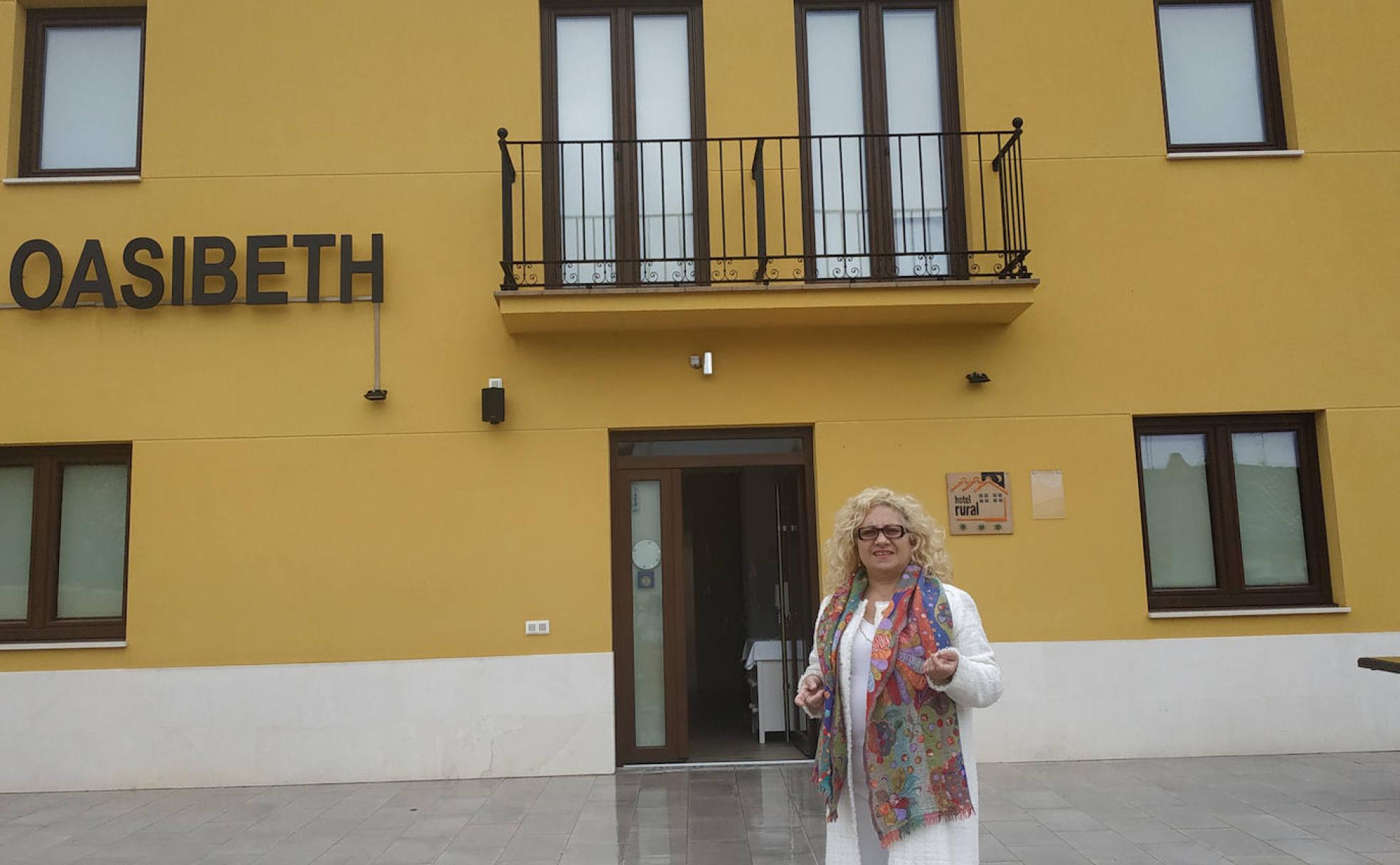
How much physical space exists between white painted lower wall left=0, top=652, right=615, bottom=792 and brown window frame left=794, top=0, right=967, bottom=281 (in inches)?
132

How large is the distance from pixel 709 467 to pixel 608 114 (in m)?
2.57

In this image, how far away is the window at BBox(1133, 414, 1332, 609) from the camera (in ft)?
22.0

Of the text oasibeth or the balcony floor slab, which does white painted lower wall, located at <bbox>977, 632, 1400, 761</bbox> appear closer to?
the balcony floor slab

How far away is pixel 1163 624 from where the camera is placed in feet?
21.6

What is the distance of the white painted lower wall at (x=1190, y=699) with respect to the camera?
21.3 feet

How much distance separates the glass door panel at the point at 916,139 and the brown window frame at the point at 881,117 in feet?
0.13

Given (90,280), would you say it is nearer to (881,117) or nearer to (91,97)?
(91,97)

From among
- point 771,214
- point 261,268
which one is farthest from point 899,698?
point 261,268

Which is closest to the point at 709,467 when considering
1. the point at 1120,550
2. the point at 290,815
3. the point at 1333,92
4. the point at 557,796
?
the point at 557,796

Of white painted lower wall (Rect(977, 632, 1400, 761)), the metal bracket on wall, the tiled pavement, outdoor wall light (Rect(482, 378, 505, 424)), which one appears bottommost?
the tiled pavement

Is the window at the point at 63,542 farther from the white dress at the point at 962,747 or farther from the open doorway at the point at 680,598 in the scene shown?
the white dress at the point at 962,747

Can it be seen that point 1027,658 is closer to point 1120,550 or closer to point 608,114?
point 1120,550

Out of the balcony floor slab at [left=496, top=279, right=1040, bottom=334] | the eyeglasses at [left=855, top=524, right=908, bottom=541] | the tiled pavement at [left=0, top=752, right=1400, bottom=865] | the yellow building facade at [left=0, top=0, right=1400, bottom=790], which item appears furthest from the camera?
the yellow building facade at [left=0, top=0, right=1400, bottom=790]

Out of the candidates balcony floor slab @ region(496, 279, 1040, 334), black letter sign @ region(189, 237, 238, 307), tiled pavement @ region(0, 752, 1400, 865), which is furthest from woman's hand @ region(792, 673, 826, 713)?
black letter sign @ region(189, 237, 238, 307)
